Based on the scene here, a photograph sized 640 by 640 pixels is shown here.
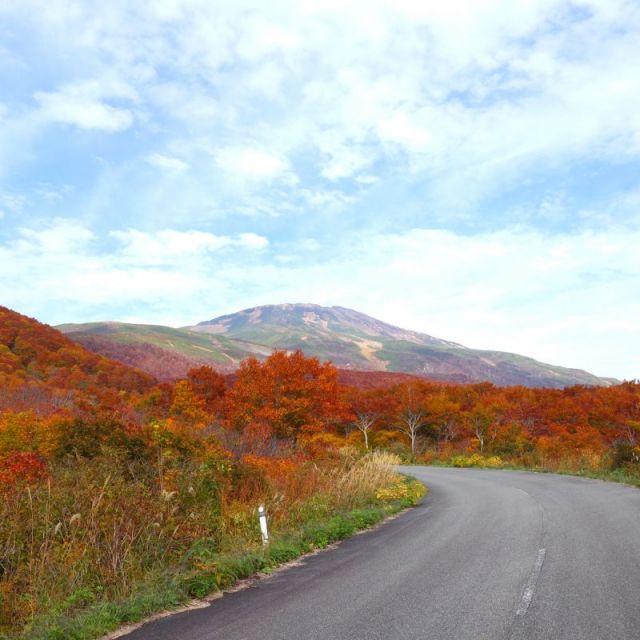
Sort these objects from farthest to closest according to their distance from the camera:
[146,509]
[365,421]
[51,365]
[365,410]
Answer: [51,365], [365,410], [365,421], [146,509]

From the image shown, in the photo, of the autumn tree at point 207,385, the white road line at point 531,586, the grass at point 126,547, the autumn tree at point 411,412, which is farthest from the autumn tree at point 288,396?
the autumn tree at point 411,412

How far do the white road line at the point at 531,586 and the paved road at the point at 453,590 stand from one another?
1cm

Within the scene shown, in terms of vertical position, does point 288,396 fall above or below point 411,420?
above

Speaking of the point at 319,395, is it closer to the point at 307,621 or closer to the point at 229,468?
the point at 229,468

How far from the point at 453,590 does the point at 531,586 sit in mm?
1023

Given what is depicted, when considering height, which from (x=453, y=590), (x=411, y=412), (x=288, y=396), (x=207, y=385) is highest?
(x=207, y=385)

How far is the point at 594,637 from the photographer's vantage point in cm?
501

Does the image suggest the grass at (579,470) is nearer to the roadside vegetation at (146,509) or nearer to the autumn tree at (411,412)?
the roadside vegetation at (146,509)

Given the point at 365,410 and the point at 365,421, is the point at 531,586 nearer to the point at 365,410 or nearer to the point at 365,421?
the point at 365,421

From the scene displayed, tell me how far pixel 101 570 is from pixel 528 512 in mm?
10560

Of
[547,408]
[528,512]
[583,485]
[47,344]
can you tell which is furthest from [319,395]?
[47,344]

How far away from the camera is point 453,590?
6.66 meters

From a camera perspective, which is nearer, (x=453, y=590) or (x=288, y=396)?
(x=453, y=590)

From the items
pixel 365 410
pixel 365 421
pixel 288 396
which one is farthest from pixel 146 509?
pixel 365 410
